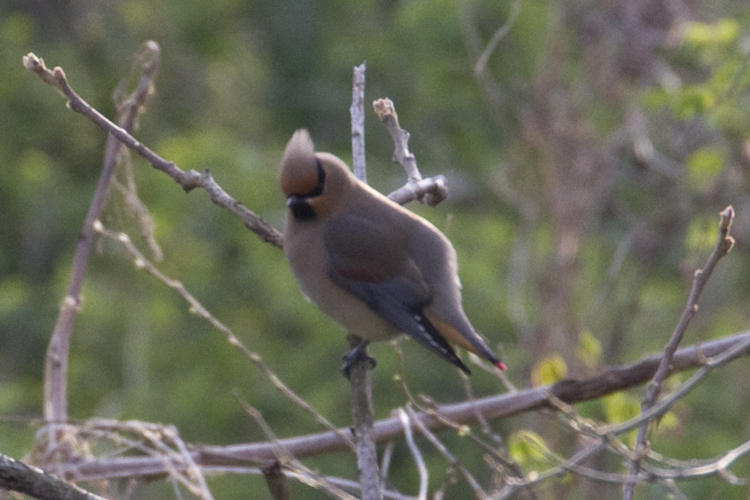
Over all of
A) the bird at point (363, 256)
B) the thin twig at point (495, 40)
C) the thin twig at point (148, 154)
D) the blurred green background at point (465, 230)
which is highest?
the blurred green background at point (465, 230)

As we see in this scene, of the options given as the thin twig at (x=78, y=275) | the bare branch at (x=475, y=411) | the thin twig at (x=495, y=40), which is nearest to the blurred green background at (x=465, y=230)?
the thin twig at (x=495, y=40)

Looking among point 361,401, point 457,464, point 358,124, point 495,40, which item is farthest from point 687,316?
point 495,40

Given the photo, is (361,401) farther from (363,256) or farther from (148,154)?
(363,256)

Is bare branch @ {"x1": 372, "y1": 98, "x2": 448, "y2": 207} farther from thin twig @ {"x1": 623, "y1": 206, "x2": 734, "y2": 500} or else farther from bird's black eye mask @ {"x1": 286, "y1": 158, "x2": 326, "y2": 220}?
thin twig @ {"x1": 623, "y1": 206, "x2": 734, "y2": 500}

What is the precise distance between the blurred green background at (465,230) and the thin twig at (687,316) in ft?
9.03

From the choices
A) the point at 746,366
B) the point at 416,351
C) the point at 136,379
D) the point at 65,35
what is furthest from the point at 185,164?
the point at 746,366

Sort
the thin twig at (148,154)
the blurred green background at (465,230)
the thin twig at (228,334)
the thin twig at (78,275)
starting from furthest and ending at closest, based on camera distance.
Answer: the blurred green background at (465,230) < the thin twig at (78,275) < the thin twig at (228,334) < the thin twig at (148,154)

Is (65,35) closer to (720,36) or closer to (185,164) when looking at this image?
(185,164)

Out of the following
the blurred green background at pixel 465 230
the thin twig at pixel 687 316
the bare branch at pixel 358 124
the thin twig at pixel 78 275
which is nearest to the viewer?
the thin twig at pixel 687 316

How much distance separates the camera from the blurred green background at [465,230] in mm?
6852

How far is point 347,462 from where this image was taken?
7.50 meters

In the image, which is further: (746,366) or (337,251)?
(746,366)

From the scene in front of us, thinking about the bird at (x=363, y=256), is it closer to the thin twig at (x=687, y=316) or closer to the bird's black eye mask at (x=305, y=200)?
the bird's black eye mask at (x=305, y=200)

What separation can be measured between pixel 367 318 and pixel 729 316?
20.1 feet
